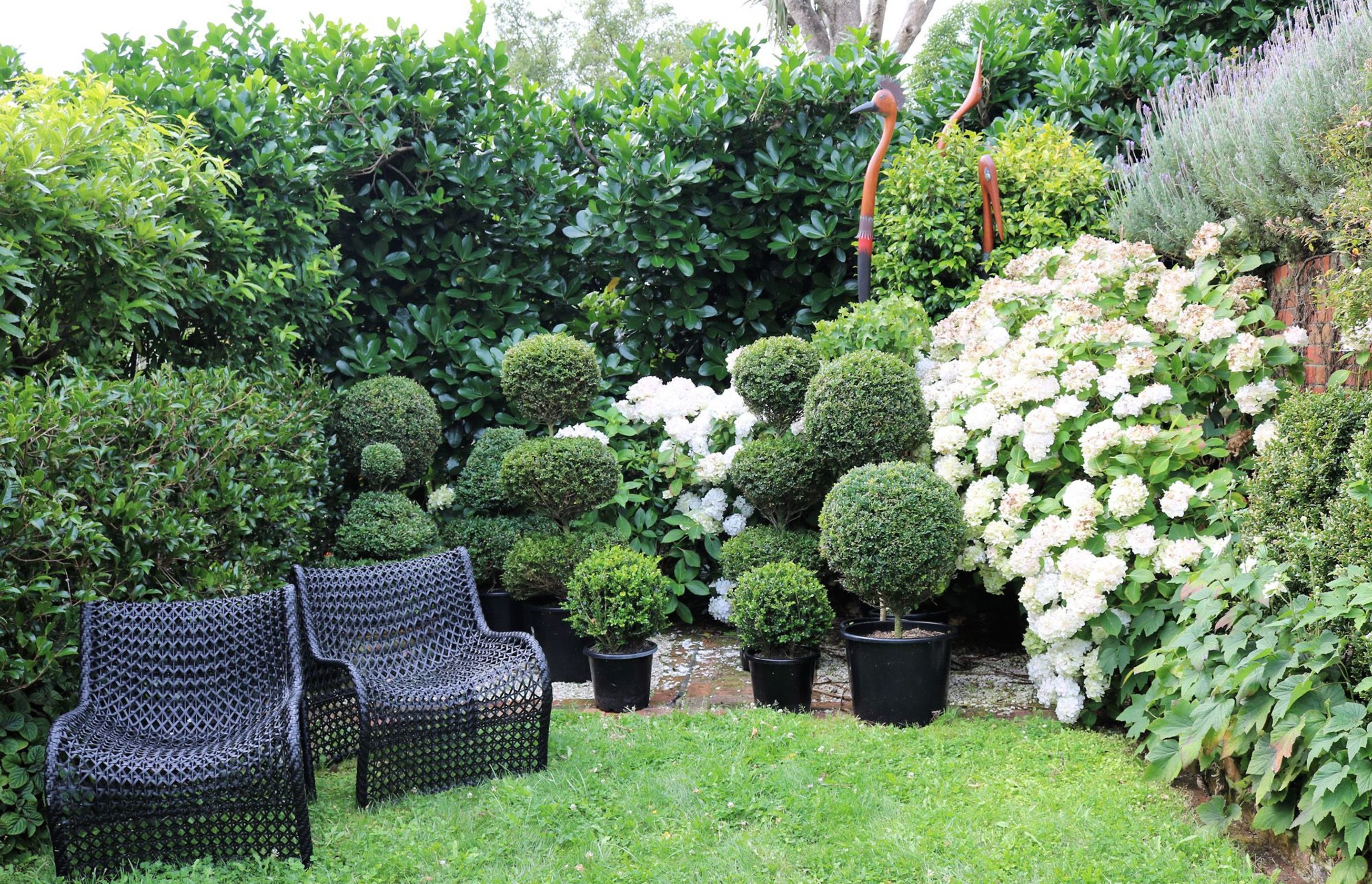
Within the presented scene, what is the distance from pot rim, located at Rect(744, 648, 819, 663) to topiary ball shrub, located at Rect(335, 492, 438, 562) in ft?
6.36

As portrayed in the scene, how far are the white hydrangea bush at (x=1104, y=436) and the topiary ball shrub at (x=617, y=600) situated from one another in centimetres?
147

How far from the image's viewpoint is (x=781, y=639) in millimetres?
4406

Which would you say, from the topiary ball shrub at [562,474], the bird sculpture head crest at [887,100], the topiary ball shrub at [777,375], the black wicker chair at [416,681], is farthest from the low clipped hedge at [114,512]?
the bird sculpture head crest at [887,100]

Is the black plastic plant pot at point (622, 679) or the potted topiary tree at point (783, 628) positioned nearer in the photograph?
the potted topiary tree at point (783, 628)

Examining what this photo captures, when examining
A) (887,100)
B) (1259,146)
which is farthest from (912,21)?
(1259,146)

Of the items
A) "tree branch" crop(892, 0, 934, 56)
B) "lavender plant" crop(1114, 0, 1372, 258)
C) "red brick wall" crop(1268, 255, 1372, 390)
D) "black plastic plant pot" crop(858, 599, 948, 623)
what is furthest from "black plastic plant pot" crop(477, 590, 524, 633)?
"tree branch" crop(892, 0, 934, 56)

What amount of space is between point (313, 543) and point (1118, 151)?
569cm

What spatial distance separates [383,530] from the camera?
5.20 meters

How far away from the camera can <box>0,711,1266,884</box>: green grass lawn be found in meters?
2.98

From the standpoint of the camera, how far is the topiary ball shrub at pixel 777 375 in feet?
16.9

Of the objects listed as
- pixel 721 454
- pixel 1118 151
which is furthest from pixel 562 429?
pixel 1118 151

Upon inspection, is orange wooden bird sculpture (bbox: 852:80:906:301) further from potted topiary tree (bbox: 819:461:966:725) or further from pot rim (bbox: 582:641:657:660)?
pot rim (bbox: 582:641:657:660)

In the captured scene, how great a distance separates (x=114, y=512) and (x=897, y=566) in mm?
2971

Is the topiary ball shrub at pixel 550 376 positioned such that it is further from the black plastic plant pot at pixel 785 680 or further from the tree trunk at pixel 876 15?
the tree trunk at pixel 876 15
